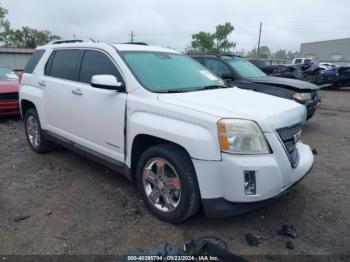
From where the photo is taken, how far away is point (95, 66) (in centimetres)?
411

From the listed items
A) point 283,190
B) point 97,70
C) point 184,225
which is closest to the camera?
point 283,190

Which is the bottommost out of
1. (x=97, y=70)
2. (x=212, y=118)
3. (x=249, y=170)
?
(x=249, y=170)

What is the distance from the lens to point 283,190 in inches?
118

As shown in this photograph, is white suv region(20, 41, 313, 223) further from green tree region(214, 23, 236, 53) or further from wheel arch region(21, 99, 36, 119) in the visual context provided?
green tree region(214, 23, 236, 53)

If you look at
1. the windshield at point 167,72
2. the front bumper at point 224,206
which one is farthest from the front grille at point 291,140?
the windshield at point 167,72

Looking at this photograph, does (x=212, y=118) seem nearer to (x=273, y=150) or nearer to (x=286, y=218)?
(x=273, y=150)

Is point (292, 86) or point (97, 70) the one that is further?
point (292, 86)

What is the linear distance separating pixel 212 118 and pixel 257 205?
0.91 meters

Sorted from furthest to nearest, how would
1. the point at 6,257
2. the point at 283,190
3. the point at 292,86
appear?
the point at 292,86 → the point at 283,190 → the point at 6,257

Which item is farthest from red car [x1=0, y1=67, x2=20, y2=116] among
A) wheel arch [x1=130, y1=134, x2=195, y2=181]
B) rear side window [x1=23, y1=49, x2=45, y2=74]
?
wheel arch [x1=130, y1=134, x2=195, y2=181]

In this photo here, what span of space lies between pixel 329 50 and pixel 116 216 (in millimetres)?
66007

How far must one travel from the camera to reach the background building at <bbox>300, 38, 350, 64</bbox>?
190ft

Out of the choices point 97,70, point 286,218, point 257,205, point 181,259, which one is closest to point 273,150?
point 257,205

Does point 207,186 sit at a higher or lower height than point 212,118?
lower
